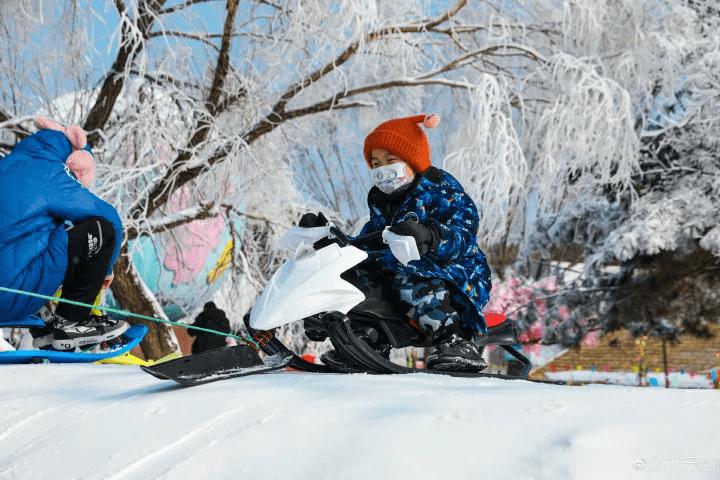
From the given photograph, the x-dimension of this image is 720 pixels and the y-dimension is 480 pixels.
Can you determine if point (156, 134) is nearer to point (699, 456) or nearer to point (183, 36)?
point (183, 36)

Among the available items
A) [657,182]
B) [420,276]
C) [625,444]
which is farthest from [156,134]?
[657,182]

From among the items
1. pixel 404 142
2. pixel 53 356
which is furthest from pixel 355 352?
pixel 53 356

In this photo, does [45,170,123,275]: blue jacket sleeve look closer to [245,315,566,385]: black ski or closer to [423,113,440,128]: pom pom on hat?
[245,315,566,385]: black ski

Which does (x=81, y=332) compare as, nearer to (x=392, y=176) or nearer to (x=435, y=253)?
(x=392, y=176)

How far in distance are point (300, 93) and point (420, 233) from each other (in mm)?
4915

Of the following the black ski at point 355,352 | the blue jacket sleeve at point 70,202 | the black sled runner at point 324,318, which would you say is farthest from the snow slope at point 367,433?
the blue jacket sleeve at point 70,202

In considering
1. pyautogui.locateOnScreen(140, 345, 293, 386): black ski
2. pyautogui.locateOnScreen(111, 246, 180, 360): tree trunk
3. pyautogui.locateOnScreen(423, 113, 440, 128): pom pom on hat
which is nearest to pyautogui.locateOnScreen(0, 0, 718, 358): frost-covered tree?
pyautogui.locateOnScreen(111, 246, 180, 360): tree trunk

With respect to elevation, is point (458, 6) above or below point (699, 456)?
above

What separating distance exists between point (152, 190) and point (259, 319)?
508cm

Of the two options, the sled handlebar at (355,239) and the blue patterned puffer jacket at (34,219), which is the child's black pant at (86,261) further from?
the sled handlebar at (355,239)

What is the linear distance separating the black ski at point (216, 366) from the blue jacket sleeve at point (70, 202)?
1.46 metres

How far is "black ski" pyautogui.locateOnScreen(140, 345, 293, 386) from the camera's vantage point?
2100mm

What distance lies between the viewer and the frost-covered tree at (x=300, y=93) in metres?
6.39

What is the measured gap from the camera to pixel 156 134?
664cm
